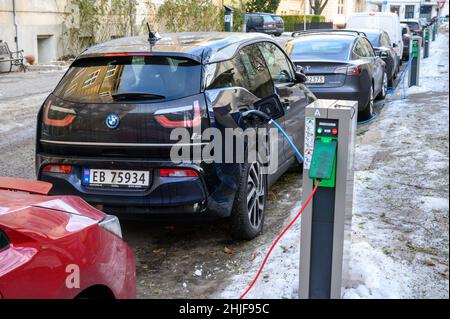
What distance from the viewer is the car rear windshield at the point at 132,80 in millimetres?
4430

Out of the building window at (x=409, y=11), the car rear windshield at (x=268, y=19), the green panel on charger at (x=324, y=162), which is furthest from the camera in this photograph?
the building window at (x=409, y=11)

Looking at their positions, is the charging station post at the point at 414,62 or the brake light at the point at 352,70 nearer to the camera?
the brake light at the point at 352,70

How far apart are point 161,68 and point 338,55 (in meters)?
5.77

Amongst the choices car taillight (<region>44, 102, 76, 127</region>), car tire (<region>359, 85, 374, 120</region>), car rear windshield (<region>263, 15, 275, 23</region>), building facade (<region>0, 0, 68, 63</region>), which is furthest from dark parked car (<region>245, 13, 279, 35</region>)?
car taillight (<region>44, 102, 76, 127</region>)

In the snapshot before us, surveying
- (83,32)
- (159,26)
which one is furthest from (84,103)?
(159,26)

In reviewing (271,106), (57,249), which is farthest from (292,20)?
(57,249)

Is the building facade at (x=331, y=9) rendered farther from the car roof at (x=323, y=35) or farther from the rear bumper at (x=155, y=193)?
the rear bumper at (x=155, y=193)

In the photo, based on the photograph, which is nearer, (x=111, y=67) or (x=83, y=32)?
(x=111, y=67)

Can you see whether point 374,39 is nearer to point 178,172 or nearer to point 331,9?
point 178,172

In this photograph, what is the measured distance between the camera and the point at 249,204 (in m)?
4.84

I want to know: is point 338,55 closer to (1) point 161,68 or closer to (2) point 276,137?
(2) point 276,137

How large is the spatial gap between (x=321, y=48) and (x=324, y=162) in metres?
7.23

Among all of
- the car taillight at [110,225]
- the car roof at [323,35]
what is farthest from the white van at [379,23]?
the car taillight at [110,225]
